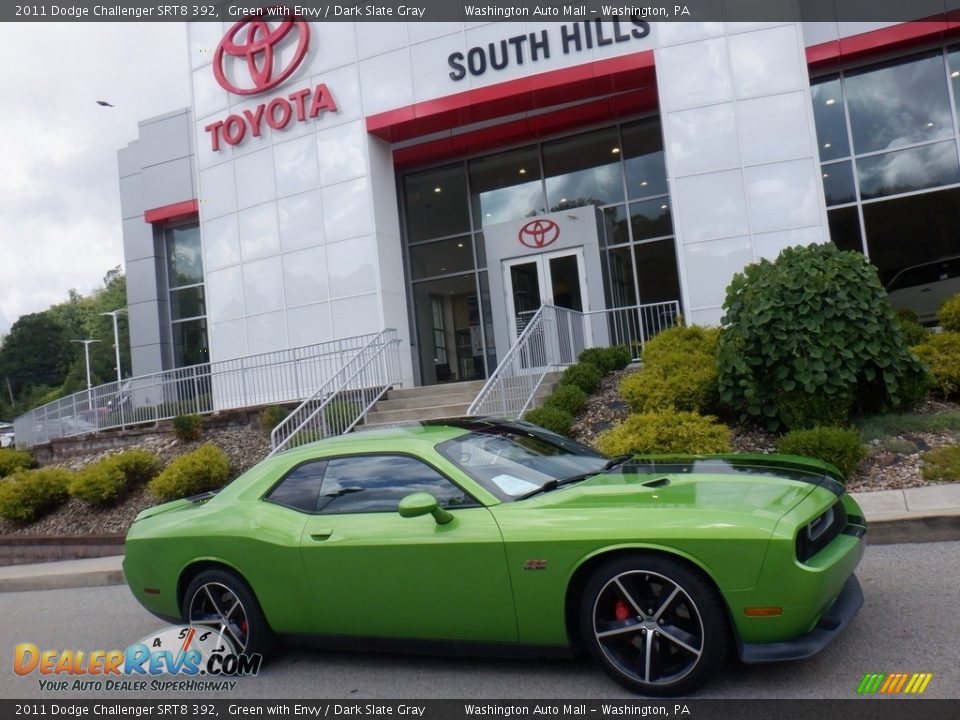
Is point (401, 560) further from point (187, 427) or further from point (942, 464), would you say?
point (187, 427)

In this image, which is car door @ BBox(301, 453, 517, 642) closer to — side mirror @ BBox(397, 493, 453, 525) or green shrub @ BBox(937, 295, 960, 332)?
side mirror @ BBox(397, 493, 453, 525)

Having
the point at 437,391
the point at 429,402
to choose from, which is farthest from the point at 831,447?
the point at 437,391

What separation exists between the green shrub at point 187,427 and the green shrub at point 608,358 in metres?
7.17

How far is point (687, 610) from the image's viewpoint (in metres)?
3.68

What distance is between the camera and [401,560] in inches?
169

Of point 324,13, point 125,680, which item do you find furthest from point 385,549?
point 324,13

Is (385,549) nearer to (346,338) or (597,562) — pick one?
(597,562)

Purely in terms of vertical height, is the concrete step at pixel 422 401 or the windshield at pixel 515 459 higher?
the concrete step at pixel 422 401

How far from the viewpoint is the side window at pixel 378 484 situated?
4.46m

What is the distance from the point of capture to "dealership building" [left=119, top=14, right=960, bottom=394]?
45.7 feet

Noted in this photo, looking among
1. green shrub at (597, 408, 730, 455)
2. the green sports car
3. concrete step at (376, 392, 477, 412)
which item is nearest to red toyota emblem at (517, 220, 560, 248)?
concrete step at (376, 392, 477, 412)

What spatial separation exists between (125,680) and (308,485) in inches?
72.0

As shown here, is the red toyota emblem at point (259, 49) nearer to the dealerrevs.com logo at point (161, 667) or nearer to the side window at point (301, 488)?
the side window at point (301, 488)

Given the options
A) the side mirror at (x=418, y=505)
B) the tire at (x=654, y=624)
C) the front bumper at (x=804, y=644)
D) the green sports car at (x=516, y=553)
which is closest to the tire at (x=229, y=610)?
the green sports car at (x=516, y=553)
